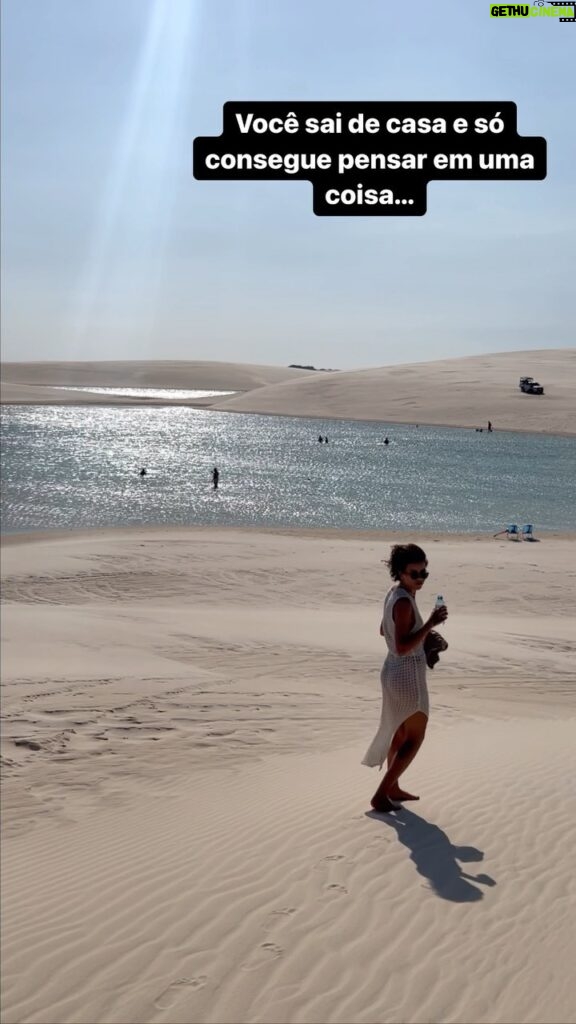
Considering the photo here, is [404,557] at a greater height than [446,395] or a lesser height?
lesser

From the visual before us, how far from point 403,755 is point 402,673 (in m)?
0.58

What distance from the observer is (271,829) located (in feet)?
21.0

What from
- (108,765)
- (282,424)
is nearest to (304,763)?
(108,765)

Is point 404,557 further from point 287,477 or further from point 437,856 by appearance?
point 287,477

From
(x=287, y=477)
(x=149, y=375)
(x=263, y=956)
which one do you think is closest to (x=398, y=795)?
(x=263, y=956)

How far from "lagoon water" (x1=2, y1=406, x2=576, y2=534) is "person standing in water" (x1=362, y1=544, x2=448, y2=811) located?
22.1 meters

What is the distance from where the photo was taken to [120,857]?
20.4 feet

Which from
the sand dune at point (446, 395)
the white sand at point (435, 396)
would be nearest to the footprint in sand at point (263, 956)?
the white sand at point (435, 396)

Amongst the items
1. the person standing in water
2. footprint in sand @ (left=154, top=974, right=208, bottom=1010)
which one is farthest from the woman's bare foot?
footprint in sand @ (left=154, top=974, right=208, bottom=1010)

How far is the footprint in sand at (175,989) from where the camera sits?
447 cm

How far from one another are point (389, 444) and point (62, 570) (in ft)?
138

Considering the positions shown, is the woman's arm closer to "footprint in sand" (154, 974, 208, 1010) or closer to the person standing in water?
the person standing in water

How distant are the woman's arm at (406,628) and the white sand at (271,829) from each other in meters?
1.19

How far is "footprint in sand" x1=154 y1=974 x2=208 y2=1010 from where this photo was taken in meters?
4.47
